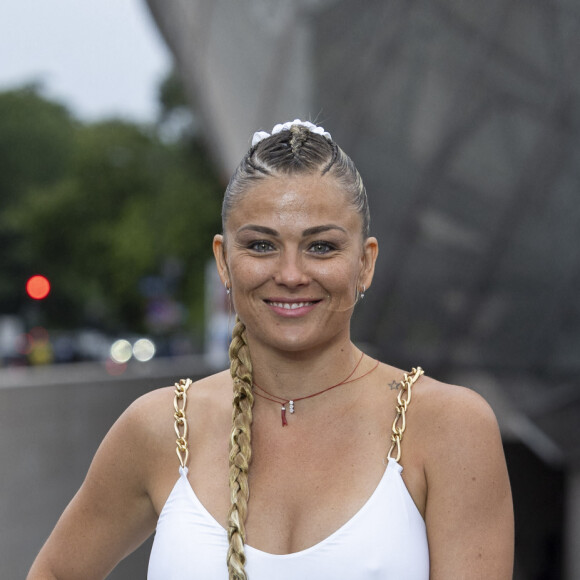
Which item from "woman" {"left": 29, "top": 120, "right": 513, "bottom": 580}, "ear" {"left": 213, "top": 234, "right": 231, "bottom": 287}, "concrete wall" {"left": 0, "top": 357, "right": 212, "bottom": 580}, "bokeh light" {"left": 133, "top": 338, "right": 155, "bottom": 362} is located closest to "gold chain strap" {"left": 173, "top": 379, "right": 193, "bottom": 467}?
"woman" {"left": 29, "top": 120, "right": 513, "bottom": 580}

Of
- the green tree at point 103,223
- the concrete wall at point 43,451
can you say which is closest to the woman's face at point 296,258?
the concrete wall at point 43,451

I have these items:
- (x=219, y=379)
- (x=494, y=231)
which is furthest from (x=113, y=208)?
(x=219, y=379)

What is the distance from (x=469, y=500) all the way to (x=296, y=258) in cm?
57

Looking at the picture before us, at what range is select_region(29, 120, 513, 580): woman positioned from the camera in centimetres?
195

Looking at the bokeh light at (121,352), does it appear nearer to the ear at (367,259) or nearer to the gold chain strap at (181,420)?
the gold chain strap at (181,420)

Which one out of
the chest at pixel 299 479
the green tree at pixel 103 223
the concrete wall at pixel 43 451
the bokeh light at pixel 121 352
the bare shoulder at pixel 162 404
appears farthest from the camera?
the green tree at pixel 103 223

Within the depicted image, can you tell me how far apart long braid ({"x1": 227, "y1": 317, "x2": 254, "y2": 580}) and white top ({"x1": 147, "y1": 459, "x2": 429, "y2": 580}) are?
1.2 inches

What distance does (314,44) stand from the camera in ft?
46.3

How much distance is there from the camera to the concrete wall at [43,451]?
1041 centimetres

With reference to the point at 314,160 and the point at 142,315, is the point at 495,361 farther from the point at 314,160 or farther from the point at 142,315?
the point at 142,315

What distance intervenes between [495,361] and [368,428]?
13139 millimetres

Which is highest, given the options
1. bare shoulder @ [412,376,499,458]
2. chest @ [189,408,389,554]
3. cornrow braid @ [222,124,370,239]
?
cornrow braid @ [222,124,370,239]

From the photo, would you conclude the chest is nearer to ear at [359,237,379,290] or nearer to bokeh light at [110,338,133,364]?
ear at [359,237,379,290]

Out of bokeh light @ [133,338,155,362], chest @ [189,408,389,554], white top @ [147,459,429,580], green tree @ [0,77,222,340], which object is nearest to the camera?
white top @ [147,459,429,580]
